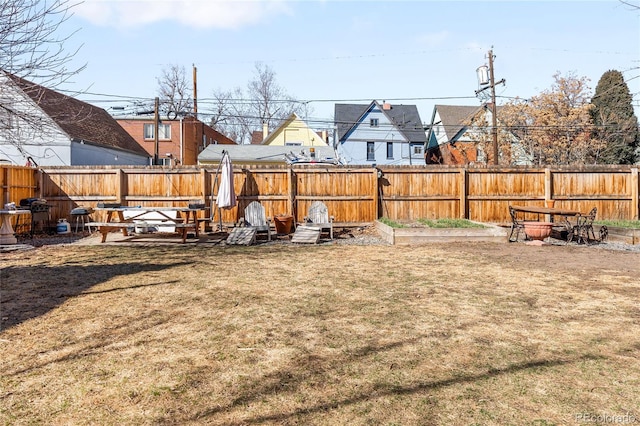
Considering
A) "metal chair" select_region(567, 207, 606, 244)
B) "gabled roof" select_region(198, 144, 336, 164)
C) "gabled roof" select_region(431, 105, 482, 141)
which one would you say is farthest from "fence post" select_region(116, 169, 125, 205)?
"gabled roof" select_region(431, 105, 482, 141)

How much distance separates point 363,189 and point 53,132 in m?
9.18

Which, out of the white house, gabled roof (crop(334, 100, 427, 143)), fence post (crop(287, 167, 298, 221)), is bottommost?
fence post (crop(287, 167, 298, 221))

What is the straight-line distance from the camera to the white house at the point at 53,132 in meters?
6.87

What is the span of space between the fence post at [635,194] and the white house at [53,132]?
1638cm

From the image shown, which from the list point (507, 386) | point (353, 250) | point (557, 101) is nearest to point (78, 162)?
point (353, 250)

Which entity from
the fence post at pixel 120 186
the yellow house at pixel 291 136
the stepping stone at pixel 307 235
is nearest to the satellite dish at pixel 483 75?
the stepping stone at pixel 307 235

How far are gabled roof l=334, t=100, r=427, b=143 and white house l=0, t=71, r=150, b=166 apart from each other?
18.4m

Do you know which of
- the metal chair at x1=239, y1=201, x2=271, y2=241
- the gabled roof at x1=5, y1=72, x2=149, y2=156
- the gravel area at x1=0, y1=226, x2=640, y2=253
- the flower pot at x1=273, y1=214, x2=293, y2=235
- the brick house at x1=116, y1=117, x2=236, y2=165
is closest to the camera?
the gravel area at x1=0, y1=226, x2=640, y2=253

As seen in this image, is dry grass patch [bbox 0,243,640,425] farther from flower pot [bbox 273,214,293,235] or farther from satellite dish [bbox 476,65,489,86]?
satellite dish [bbox 476,65,489,86]

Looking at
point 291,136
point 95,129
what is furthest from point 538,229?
point 291,136

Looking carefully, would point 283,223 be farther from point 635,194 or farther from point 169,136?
point 169,136

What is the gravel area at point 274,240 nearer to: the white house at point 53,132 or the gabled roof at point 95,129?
the white house at point 53,132

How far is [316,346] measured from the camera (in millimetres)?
3557

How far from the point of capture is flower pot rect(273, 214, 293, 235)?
12703mm
